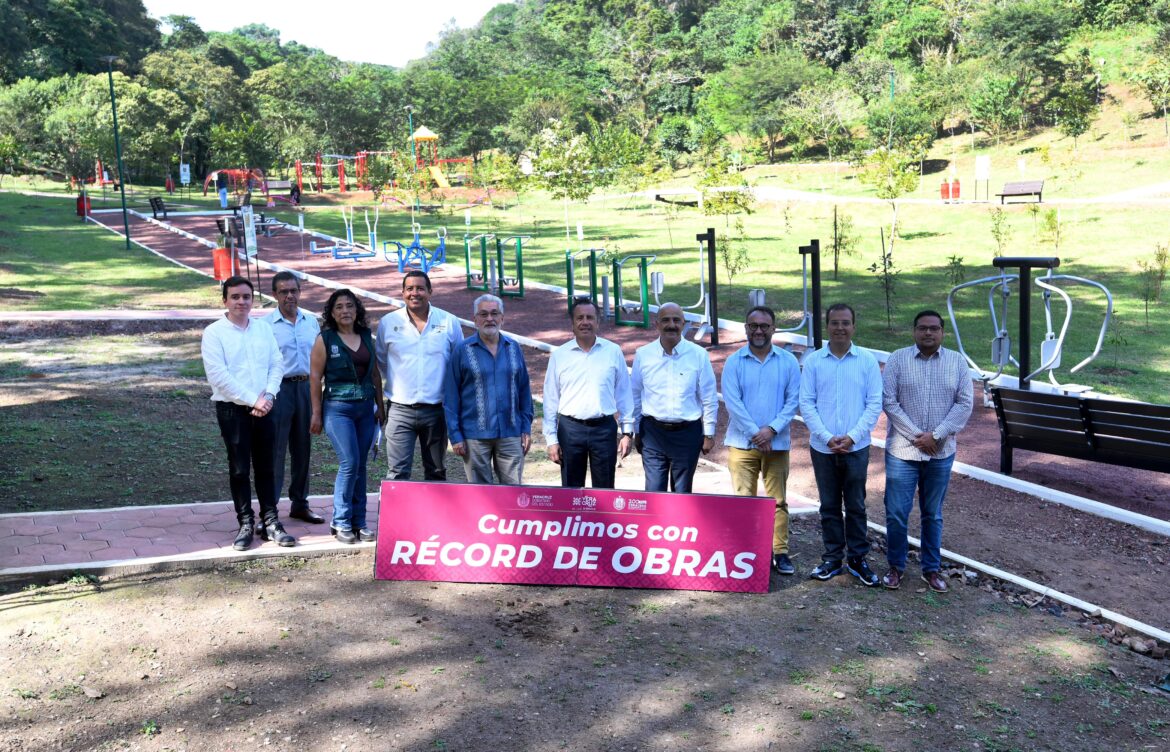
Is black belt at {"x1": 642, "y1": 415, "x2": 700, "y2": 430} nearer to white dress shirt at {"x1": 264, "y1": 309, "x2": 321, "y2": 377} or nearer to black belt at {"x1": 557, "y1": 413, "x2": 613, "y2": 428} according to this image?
black belt at {"x1": 557, "y1": 413, "x2": 613, "y2": 428}

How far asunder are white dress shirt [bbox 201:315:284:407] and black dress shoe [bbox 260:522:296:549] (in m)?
0.83

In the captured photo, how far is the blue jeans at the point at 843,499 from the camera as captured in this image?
622 cm

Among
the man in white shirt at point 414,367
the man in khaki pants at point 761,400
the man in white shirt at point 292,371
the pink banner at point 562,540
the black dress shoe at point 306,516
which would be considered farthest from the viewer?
the black dress shoe at point 306,516

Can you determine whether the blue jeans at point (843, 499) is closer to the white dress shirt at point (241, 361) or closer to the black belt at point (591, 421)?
the black belt at point (591, 421)

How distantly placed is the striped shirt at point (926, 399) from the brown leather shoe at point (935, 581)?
769 millimetres

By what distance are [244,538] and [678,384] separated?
9.21 feet

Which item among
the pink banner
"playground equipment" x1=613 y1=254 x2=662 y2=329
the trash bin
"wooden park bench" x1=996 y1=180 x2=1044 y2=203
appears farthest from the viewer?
"wooden park bench" x1=996 y1=180 x2=1044 y2=203

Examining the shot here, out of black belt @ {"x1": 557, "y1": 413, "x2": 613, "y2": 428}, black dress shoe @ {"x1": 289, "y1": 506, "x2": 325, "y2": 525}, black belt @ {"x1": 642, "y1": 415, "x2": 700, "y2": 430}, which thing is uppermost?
black belt @ {"x1": 557, "y1": 413, "x2": 613, "y2": 428}

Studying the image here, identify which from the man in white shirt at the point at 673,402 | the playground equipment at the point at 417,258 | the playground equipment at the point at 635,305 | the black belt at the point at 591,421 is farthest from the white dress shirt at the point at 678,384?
the playground equipment at the point at 417,258

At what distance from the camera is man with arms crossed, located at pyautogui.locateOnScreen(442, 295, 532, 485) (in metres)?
6.30

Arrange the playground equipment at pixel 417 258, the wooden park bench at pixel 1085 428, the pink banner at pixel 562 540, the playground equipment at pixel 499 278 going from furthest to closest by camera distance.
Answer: the playground equipment at pixel 417 258 < the playground equipment at pixel 499 278 < the wooden park bench at pixel 1085 428 < the pink banner at pixel 562 540

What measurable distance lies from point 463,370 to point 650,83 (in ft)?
242

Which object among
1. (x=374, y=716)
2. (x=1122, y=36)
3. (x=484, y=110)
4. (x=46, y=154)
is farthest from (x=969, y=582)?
(x=484, y=110)

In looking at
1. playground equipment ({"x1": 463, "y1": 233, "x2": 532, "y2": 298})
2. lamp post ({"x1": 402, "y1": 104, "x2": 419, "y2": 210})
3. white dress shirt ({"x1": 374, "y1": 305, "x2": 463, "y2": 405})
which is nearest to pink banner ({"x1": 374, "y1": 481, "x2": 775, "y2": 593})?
white dress shirt ({"x1": 374, "y1": 305, "x2": 463, "y2": 405})
